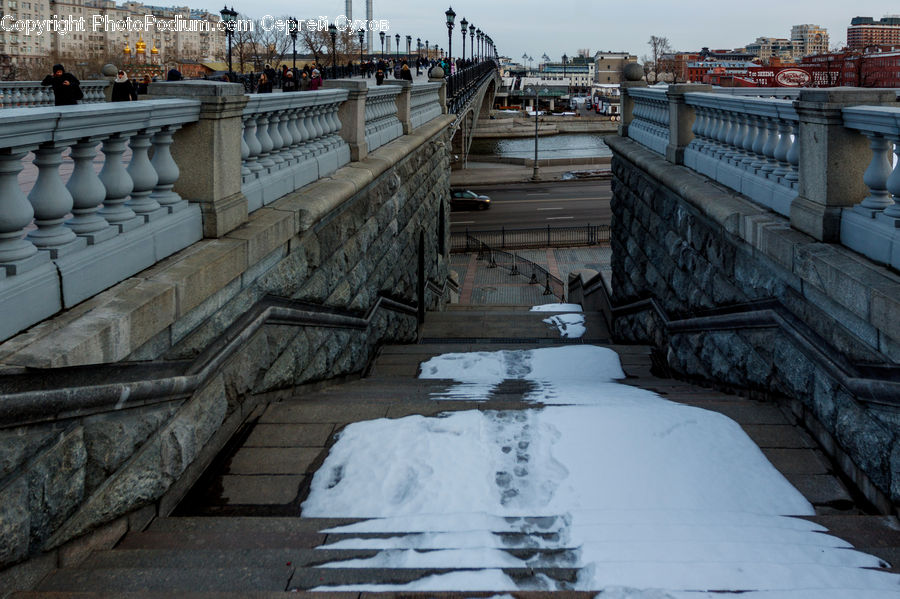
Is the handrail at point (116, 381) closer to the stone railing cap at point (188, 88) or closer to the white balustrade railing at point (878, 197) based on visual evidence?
the stone railing cap at point (188, 88)

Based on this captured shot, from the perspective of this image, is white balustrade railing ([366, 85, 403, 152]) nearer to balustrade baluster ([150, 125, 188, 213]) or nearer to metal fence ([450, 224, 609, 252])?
balustrade baluster ([150, 125, 188, 213])

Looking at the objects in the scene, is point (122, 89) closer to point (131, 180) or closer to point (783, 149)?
point (131, 180)

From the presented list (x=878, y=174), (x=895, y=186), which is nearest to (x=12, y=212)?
(x=895, y=186)

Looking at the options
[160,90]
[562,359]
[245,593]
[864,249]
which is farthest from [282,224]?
[562,359]

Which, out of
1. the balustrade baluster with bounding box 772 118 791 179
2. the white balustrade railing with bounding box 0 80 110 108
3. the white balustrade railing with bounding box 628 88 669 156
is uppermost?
the white balustrade railing with bounding box 0 80 110 108

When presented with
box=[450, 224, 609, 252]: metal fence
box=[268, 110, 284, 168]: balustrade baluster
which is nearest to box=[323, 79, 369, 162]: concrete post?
box=[268, 110, 284, 168]: balustrade baluster

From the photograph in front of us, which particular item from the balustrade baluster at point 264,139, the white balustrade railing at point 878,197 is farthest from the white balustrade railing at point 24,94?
the white balustrade railing at point 878,197

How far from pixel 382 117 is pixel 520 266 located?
16.4m

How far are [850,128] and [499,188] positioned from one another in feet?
142

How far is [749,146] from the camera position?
22.7 ft

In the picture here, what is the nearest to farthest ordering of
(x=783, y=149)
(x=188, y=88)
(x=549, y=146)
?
(x=188, y=88)
(x=783, y=149)
(x=549, y=146)

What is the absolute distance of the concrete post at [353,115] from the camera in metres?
8.85

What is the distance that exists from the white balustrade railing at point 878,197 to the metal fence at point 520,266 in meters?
17.5

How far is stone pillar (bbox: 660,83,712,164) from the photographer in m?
8.98
